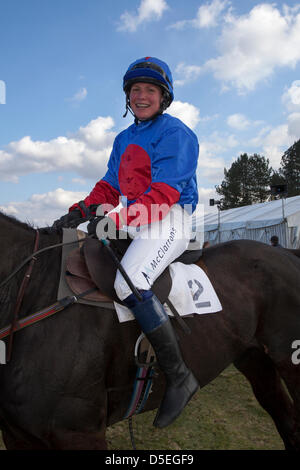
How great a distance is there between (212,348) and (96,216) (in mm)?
1321

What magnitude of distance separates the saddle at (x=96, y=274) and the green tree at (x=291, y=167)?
186 feet

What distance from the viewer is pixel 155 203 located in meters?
2.40

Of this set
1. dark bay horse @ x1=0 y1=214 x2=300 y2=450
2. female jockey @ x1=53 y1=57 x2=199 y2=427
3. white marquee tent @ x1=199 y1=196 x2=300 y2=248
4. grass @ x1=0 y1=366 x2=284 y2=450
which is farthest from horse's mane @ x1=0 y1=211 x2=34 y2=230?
white marquee tent @ x1=199 y1=196 x2=300 y2=248

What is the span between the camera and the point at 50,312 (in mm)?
2105

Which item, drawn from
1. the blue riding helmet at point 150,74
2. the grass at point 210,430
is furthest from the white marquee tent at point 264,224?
the blue riding helmet at point 150,74

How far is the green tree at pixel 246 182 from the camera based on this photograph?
189 ft

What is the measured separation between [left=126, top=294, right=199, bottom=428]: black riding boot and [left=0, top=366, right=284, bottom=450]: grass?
1.81 metres

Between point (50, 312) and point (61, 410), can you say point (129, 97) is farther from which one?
point (61, 410)

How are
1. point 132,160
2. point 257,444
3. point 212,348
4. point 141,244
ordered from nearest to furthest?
point 141,244 → point 212,348 → point 132,160 → point 257,444

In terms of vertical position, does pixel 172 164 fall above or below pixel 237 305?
above

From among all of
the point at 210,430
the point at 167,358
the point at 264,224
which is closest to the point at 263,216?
the point at 264,224

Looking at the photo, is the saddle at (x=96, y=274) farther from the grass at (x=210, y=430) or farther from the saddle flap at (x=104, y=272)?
the grass at (x=210, y=430)

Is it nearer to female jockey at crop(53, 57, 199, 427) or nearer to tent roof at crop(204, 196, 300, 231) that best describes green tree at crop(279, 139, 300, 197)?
tent roof at crop(204, 196, 300, 231)
